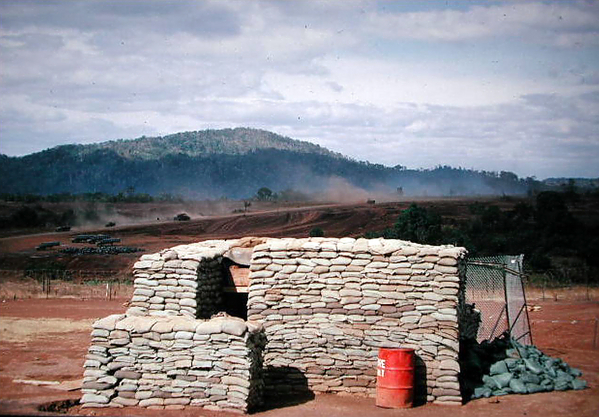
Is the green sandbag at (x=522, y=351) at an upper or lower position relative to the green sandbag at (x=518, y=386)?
upper

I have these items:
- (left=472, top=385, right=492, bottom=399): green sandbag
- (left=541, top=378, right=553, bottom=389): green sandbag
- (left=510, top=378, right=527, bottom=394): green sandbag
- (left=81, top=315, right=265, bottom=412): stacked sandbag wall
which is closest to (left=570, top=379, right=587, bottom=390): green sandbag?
(left=541, top=378, right=553, bottom=389): green sandbag

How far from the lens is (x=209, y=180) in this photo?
120438mm

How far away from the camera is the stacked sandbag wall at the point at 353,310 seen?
13.1 m

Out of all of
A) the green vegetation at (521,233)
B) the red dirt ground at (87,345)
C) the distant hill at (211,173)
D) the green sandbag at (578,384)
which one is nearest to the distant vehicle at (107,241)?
the green vegetation at (521,233)

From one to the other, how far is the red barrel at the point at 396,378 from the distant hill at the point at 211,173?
91.9 m

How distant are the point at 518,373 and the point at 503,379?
1.39 feet

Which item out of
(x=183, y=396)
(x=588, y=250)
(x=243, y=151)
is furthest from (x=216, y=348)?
(x=243, y=151)

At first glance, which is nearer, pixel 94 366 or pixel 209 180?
pixel 94 366

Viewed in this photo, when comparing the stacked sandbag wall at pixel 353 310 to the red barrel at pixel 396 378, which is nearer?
the red barrel at pixel 396 378

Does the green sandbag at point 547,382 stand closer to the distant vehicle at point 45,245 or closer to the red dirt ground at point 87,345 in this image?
the red dirt ground at point 87,345

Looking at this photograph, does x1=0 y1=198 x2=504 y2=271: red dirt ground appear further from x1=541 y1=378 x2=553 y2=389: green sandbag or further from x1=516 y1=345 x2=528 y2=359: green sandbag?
x1=541 y1=378 x2=553 y2=389: green sandbag

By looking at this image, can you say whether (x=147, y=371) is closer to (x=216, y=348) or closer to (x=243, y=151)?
(x=216, y=348)

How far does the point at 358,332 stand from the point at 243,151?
125824 millimetres

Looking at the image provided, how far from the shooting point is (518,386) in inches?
532
